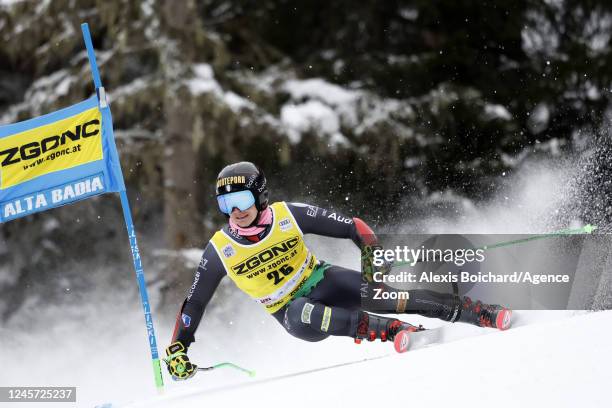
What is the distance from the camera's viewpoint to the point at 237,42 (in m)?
13.4

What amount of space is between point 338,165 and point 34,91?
4483mm

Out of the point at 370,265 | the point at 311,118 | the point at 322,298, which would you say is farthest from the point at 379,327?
the point at 311,118

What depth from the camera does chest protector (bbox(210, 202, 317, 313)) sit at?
541 cm

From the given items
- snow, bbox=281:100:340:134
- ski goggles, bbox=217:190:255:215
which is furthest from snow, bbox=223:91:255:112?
ski goggles, bbox=217:190:255:215

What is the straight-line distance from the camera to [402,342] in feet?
15.9

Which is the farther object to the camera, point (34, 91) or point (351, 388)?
point (34, 91)

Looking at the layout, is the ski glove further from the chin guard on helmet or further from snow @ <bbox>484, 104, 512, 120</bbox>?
snow @ <bbox>484, 104, 512, 120</bbox>

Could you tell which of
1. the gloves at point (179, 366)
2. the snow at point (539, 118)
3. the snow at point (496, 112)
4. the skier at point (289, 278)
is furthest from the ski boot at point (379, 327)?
the snow at point (539, 118)

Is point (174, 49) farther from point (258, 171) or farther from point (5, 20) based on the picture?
point (258, 171)

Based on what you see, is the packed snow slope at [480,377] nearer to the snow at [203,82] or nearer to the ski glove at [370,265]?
the ski glove at [370,265]

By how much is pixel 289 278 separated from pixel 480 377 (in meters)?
2.16

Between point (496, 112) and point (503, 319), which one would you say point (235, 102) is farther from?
point (503, 319)

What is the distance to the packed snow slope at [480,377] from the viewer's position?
3285 mm

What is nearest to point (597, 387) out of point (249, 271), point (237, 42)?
point (249, 271)
